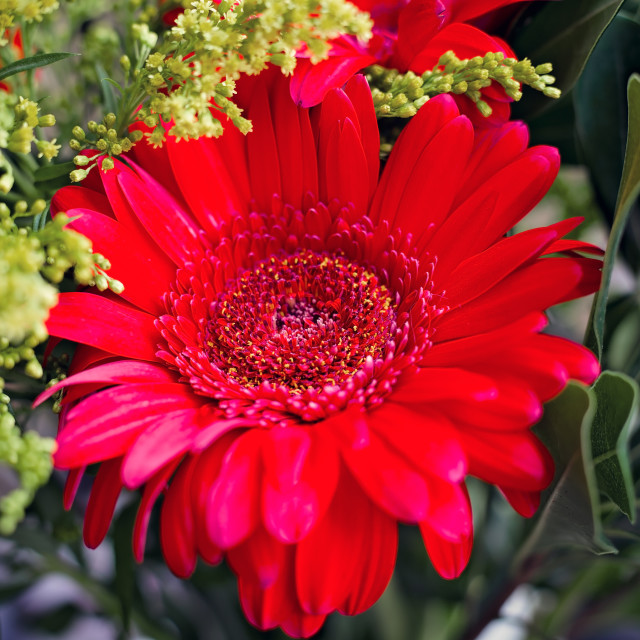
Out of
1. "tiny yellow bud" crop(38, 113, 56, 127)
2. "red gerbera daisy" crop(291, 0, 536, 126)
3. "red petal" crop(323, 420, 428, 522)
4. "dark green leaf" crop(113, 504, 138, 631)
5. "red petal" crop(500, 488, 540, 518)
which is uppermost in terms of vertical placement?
"tiny yellow bud" crop(38, 113, 56, 127)

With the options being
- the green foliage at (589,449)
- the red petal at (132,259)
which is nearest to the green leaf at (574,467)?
the green foliage at (589,449)

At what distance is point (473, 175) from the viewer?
0.40 m

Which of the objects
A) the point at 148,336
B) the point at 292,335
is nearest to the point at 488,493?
the point at 292,335

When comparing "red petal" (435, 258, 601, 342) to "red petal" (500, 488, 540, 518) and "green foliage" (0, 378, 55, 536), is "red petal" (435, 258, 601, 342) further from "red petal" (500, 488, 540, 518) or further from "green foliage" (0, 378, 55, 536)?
"green foliage" (0, 378, 55, 536)

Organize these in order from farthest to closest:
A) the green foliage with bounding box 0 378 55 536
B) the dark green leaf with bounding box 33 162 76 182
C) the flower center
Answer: the flower center → the dark green leaf with bounding box 33 162 76 182 → the green foliage with bounding box 0 378 55 536

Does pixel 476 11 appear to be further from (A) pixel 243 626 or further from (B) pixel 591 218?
(A) pixel 243 626

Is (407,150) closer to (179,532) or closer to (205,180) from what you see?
(205,180)

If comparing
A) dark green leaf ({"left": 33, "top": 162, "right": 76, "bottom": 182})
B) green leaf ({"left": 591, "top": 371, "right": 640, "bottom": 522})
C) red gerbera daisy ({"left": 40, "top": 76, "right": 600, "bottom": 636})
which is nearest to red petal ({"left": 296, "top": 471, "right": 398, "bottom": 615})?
red gerbera daisy ({"left": 40, "top": 76, "right": 600, "bottom": 636})

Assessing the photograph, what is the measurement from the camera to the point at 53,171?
0.38m

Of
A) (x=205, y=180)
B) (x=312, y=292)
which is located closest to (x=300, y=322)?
(x=312, y=292)

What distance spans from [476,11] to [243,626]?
0.53 m

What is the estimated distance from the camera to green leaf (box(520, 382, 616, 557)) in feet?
0.99

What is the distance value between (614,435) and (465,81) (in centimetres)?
20

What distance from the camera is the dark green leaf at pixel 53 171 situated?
371 mm
